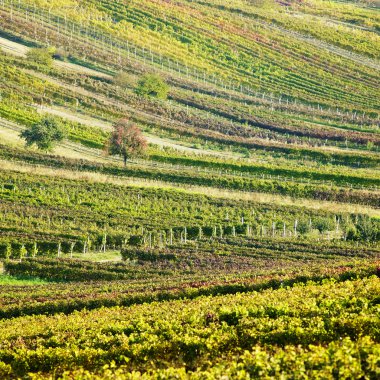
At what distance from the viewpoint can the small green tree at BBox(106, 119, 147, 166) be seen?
92188 mm

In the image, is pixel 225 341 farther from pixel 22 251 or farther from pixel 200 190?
pixel 200 190

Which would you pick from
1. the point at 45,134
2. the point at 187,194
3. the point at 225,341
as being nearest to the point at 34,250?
the point at 187,194

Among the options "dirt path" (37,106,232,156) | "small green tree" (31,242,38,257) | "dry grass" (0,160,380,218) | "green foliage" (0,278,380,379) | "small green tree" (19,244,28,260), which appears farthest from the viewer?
"dirt path" (37,106,232,156)

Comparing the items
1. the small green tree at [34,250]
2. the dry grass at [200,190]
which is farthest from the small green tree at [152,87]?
the small green tree at [34,250]

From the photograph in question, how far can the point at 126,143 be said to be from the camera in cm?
9238

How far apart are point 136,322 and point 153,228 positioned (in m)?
32.8

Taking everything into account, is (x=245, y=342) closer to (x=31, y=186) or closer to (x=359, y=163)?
(x=31, y=186)

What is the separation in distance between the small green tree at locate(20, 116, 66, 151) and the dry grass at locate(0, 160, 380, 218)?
6.63m

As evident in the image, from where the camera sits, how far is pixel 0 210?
6619 cm

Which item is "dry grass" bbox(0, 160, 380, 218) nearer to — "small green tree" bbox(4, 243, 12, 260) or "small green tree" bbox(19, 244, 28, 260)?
"small green tree" bbox(19, 244, 28, 260)

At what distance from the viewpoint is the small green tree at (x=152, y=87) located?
430 ft

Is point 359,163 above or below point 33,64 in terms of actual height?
below

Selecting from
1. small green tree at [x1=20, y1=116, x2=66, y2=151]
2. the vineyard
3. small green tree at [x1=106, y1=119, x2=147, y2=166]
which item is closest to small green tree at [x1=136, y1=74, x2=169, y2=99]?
the vineyard

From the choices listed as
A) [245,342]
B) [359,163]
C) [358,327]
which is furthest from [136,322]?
[359,163]
